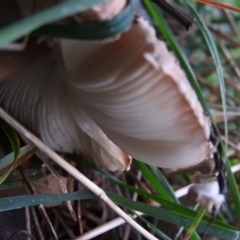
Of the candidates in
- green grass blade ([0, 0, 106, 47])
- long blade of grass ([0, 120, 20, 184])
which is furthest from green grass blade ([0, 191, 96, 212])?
green grass blade ([0, 0, 106, 47])

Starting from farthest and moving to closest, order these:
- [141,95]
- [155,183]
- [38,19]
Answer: [155,183] → [141,95] → [38,19]

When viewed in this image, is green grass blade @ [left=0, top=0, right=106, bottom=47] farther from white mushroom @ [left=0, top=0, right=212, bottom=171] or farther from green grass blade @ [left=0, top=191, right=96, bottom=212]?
green grass blade @ [left=0, top=191, right=96, bottom=212]

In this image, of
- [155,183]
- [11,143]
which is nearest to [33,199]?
[11,143]

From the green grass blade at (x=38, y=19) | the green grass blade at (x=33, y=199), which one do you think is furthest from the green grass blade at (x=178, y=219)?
the green grass blade at (x=38, y=19)

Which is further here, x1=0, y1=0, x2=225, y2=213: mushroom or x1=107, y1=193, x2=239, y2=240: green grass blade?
x1=107, y1=193, x2=239, y2=240: green grass blade

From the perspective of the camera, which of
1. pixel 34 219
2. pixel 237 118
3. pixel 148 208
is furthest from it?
pixel 237 118

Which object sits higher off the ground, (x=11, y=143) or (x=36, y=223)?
(x=11, y=143)

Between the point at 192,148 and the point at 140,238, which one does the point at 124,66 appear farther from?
the point at 140,238

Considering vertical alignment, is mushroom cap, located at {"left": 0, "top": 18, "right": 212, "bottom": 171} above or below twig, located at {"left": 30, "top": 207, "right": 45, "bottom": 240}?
above

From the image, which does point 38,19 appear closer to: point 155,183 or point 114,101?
point 114,101

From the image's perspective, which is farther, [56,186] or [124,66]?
[56,186]

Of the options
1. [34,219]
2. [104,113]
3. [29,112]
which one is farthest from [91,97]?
[34,219]
